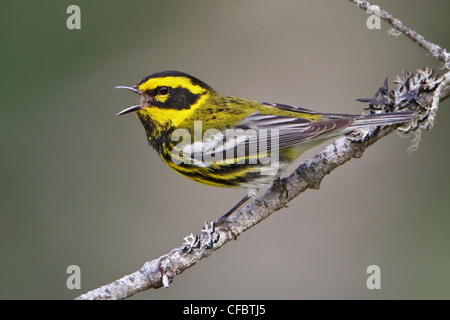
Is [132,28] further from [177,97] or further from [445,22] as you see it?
[445,22]

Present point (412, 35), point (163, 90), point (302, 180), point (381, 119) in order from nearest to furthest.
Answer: point (412, 35), point (381, 119), point (302, 180), point (163, 90)

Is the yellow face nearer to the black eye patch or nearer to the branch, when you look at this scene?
the black eye patch

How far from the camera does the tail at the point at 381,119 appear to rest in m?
3.26

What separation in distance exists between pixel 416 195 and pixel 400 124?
8.46ft

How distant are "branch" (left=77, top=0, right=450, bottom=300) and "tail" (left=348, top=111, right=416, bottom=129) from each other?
12cm

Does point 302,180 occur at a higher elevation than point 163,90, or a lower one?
lower

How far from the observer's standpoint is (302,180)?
3.67 m

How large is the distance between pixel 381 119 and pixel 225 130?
1.02 metres

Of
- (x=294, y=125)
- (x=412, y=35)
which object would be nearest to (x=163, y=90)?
(x=294, y=125)

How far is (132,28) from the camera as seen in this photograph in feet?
21.6

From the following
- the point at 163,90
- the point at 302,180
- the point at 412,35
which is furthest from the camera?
the point at 163,90

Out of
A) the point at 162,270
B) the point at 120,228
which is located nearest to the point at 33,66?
the point at 120,228

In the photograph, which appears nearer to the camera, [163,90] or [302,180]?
[302,180]

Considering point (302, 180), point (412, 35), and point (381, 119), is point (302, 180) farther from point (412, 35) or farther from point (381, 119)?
point (412, 35)
